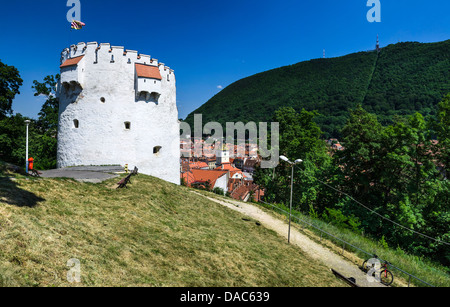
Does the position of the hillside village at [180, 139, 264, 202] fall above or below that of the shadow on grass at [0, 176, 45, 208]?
below

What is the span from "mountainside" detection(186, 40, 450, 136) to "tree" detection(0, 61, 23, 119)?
266 ft

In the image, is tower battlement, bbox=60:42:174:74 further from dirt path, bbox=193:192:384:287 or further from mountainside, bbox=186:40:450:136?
mountainside, bbox=186:40:450:136

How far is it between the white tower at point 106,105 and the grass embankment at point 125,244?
591cm

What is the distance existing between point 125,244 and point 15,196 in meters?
3.59

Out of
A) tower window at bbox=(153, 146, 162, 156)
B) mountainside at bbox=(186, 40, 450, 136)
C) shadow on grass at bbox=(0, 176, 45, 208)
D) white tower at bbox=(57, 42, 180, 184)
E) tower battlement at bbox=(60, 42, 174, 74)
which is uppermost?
mountainside at bbox=(186, 40, 450, 136)

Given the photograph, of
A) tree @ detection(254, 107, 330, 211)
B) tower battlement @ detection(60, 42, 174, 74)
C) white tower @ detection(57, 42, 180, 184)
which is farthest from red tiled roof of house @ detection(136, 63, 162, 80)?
tree @ detection(254, 107, 330, 211)

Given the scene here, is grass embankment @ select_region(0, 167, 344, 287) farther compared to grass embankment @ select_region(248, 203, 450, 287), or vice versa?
grass embankment @ select_region(248, 203, 450, 287)

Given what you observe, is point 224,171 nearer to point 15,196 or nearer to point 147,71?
point 147,71

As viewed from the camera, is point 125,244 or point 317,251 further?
point 317,251

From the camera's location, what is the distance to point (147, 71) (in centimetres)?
1812

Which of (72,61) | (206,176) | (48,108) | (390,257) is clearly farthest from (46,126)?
(390,257)

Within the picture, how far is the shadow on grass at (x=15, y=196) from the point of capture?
6.94 m

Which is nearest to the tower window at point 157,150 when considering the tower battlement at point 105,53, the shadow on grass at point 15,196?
the tower battlement at point 105,53

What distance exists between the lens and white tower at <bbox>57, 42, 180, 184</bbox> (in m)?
17.5
